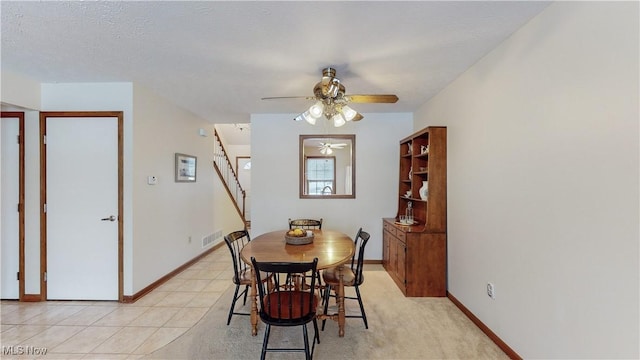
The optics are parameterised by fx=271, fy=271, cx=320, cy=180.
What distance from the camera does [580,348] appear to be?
5.06 ft

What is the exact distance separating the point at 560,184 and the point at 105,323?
3930 mm

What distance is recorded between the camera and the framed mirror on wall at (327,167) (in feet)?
14.8

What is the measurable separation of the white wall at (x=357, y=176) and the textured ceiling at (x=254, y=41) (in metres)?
1.24

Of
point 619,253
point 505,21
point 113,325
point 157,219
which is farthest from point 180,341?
point 505,21

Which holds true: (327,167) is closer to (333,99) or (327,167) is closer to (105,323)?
(333,99)

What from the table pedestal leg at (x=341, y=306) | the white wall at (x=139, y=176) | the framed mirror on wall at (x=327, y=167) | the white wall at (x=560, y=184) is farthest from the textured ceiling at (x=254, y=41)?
the table pedestal leg at (x=341, y=306)

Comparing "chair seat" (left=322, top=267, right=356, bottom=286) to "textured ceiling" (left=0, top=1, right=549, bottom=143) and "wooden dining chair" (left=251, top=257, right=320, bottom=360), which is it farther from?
"textured ceiling" (left=0, top=1, right=549, bottom=143)

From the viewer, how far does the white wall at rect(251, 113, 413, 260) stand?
4.50 m

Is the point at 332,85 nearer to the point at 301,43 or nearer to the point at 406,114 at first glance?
the point at 301,43

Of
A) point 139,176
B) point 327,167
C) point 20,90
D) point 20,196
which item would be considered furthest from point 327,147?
point 20,196

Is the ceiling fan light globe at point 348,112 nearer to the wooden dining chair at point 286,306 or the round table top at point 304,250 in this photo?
the round table top at point 304,250

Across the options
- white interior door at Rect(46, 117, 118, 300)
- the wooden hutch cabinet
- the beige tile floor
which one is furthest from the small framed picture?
the wooden hutch cabinet

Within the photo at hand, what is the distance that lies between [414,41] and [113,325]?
12.2 ft

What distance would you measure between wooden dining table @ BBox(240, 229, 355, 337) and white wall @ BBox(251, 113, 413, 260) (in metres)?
1.69
